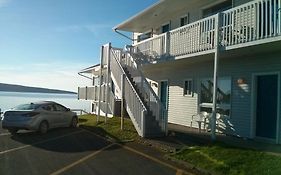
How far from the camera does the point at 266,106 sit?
43.8 feet

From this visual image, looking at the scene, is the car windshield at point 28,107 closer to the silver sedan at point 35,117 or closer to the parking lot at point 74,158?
the silver sedan at point 35,117

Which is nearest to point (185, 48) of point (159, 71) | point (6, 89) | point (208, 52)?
point (208, 52)

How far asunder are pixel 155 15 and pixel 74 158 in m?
11.7

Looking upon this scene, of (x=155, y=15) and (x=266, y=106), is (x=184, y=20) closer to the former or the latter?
(x=155, y=15)

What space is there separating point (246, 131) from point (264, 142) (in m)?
1.12

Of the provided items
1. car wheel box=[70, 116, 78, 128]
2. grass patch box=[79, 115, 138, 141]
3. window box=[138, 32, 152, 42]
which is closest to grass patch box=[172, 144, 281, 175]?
grass patch box=[79, 115, 138, 141]

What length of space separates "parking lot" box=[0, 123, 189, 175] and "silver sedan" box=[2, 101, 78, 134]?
114 cm

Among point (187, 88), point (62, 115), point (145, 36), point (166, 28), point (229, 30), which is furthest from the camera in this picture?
point (145, 36)

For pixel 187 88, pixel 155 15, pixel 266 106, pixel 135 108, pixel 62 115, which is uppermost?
pixel 155 15

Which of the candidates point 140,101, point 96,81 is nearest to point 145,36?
point 96,81

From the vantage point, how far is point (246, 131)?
14.1 m

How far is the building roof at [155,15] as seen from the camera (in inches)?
707

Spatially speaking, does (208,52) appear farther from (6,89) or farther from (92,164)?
(6,89)

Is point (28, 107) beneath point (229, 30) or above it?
beneath
